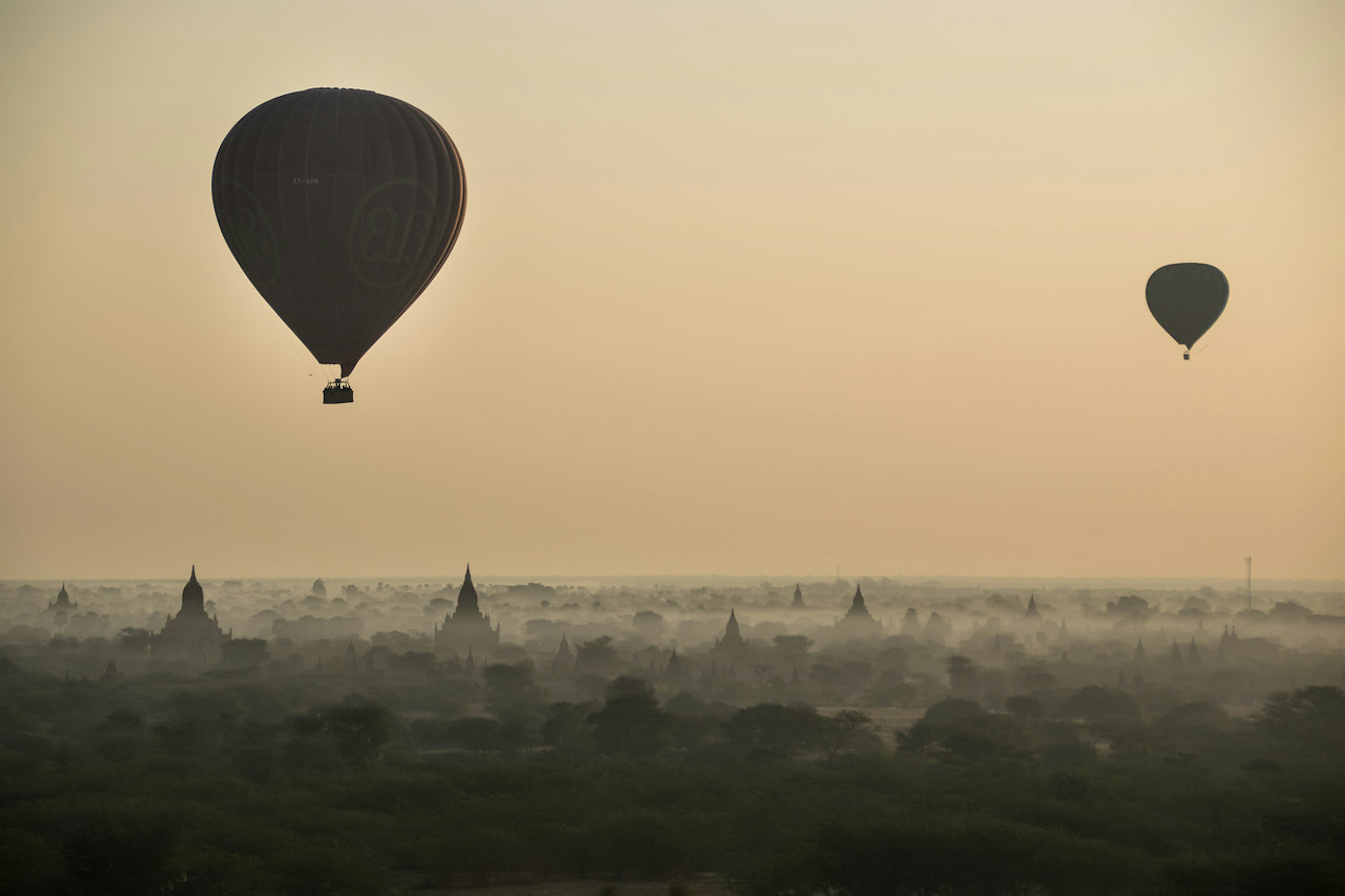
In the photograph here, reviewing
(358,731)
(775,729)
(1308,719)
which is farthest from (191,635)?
(1308,719)

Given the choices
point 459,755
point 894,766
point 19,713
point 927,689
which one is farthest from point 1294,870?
point 927,689

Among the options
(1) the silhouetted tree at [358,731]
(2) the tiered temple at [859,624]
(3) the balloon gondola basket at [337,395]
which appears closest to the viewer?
(3) the balloon gondola basket at [337,395]

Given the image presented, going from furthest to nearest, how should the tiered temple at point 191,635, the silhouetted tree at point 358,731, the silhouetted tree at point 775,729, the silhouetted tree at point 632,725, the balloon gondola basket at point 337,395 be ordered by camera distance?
the tiered temple at point 191,635, the silhouetted tree at point 775,729, the silhouetted tree at point 632,725, the silhouetted tree at point 358,731, the balloon gondola basket at point 337,395

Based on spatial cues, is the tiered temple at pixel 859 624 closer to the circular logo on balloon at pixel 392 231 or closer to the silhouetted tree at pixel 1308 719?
the silhouetted tree at pixel 1308 719

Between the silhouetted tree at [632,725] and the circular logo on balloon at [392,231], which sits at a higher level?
the circular logo on balloon at [392,231]

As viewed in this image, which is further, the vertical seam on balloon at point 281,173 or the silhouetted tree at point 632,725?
the silhouetted tree at point 632,725

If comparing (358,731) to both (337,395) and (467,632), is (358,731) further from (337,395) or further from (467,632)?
(467,632)

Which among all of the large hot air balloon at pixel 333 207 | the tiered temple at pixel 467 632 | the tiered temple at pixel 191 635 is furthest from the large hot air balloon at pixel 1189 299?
the tiered temple at pixel 191 635
